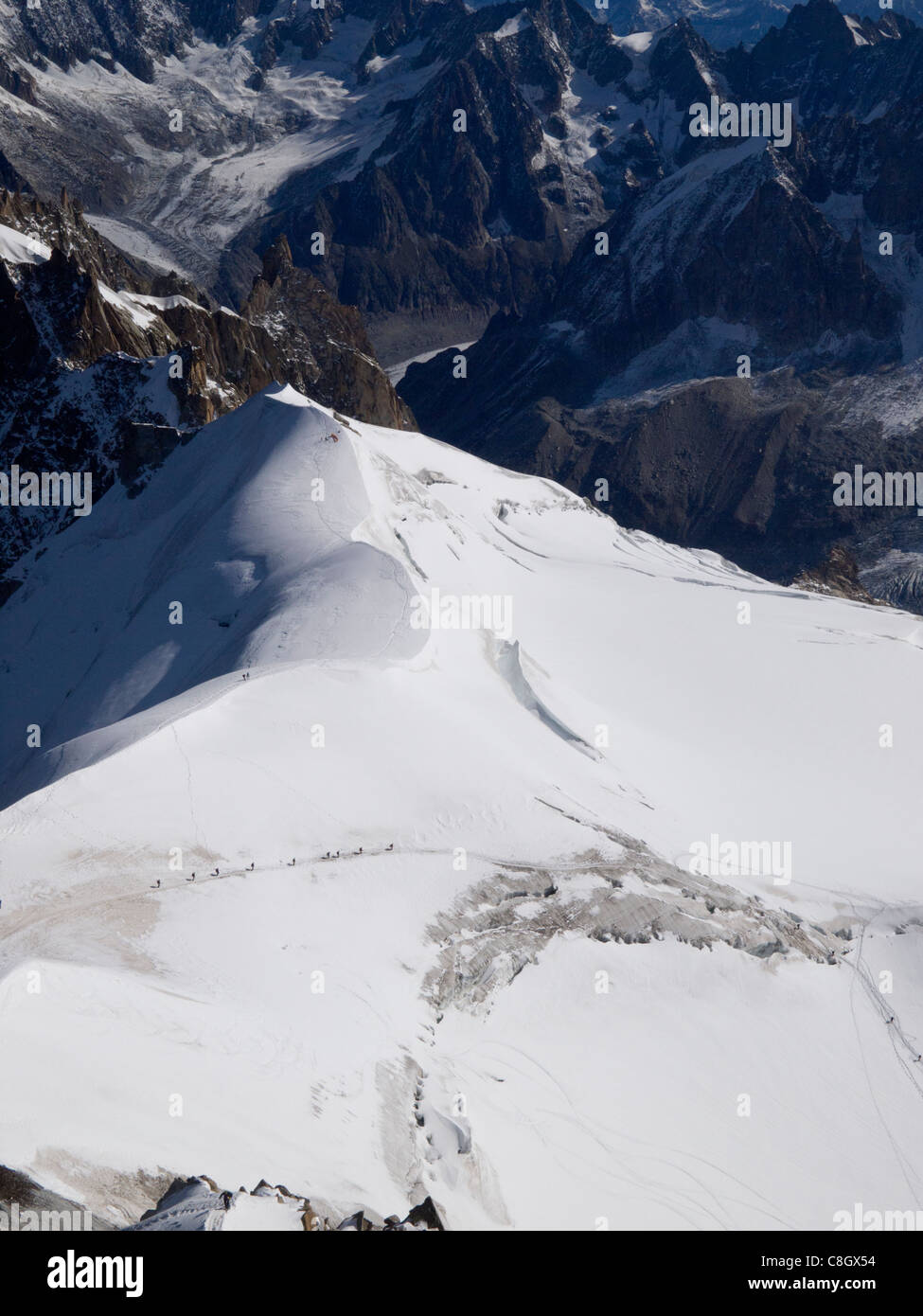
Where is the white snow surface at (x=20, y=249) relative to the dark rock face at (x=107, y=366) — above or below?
above

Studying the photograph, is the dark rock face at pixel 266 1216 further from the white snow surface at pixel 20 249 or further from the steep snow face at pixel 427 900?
the white snow surface at pixel 20 249

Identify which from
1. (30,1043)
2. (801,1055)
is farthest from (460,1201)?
(801,1055)

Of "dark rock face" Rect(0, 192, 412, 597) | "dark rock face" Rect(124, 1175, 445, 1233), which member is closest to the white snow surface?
"dark rock face" Rect(0, 192, 412, 597)

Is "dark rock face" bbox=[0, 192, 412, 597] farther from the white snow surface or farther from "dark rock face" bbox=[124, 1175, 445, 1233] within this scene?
"dark rock face" bbox=[124, 1175, 445, 1233]

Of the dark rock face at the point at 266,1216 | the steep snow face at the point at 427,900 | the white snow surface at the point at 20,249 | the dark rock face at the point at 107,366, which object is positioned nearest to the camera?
the dark rock face at the point at 266,1216

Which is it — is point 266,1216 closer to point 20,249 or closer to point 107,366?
point 107,366

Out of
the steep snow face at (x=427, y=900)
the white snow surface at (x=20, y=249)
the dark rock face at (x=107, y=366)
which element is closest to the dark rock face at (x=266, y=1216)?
the steep snow face at (x=427, y=900)

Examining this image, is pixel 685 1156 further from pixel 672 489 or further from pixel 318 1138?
pixel 672 489

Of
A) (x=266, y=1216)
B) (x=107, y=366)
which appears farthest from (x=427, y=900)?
(x=107, y=366)

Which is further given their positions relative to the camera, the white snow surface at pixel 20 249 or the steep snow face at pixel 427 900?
the white snow surface at pixel 20 249

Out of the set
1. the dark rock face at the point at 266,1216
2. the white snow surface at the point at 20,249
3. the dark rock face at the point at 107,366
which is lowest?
the dark rock face at the point at 266,1216
